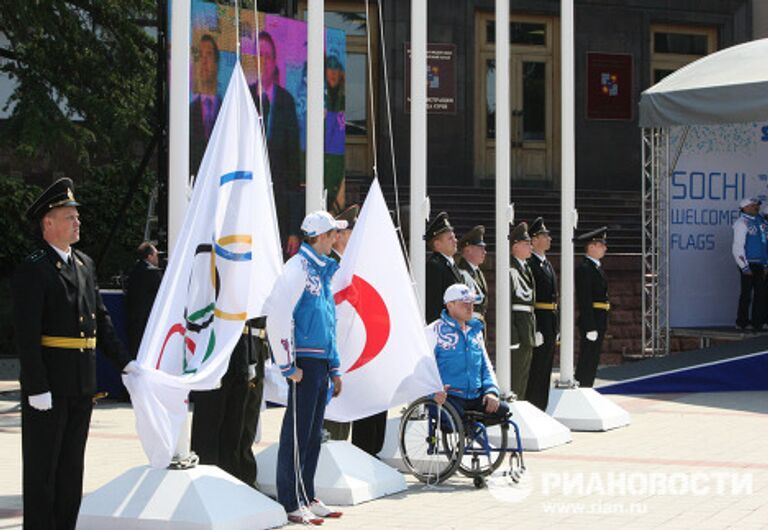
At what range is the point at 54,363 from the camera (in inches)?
332

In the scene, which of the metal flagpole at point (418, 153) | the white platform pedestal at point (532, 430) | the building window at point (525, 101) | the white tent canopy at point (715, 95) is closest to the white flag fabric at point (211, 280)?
the metal flagpole at point (418, 153)

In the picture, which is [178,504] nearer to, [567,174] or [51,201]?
[51,201]

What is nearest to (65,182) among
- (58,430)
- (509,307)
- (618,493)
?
(58,430)

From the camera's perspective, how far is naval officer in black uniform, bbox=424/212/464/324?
1305 cm

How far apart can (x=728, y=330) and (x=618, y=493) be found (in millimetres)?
12313

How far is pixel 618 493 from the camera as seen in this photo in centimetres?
1128

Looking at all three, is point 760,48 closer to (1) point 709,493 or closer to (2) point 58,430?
(1) point 709,493

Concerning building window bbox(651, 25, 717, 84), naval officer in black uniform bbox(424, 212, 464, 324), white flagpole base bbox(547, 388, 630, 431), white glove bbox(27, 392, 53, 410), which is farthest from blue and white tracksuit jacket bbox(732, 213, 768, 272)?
white glove bbox(27, 392, 53, 410)

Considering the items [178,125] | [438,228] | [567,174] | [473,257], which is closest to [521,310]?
[567,174]

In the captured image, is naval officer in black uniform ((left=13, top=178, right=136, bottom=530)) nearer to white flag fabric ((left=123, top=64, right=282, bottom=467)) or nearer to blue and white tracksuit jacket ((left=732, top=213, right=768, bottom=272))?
white flag fabric ((left=123, top=64, right=282, bottom=467))

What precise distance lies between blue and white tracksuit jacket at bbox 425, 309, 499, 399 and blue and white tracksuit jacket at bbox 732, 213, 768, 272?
11.9m

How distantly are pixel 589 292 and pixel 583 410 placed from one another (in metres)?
1.82

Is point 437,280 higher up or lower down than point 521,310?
higher up

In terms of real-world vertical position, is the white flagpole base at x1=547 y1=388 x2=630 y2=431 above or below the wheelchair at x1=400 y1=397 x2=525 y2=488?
below
